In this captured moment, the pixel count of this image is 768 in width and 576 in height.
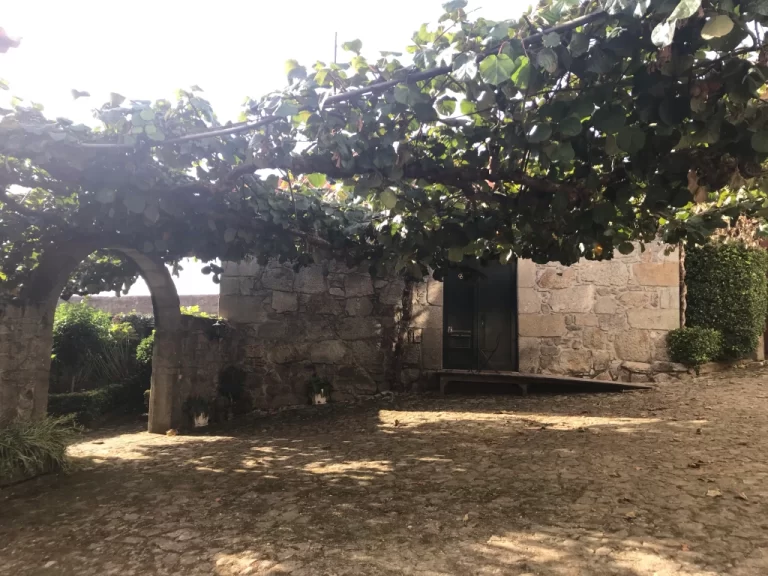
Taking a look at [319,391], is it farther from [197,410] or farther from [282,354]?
[197,410]

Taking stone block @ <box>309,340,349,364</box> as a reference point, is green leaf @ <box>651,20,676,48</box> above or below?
above

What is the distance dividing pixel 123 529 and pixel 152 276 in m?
3.26

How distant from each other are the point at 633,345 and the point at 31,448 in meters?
5.91

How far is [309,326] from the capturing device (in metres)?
6.55

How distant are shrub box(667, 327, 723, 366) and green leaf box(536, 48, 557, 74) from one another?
16.9ft

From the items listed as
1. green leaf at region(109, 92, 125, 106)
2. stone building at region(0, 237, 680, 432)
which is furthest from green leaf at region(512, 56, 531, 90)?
stone building at region(0, 237, 680, 432)

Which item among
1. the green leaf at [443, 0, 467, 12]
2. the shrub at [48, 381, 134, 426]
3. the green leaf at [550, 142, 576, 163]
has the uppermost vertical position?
the green leaf at [443, 0, 467, 12]

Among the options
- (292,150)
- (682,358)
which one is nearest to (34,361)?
(292,150)

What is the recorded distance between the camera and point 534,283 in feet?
21.7

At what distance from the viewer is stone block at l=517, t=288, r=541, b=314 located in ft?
21.6

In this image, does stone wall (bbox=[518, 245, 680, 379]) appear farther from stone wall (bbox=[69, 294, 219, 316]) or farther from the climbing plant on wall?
stone wall (bbox=[69, 294, 219, 316])

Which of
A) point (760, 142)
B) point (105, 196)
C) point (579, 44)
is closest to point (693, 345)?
point (760, 142)

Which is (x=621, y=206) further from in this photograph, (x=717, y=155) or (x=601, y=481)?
(x=601, y=481)

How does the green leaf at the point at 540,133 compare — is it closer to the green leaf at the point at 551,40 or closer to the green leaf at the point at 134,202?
the green leaf at the point at 551,40
